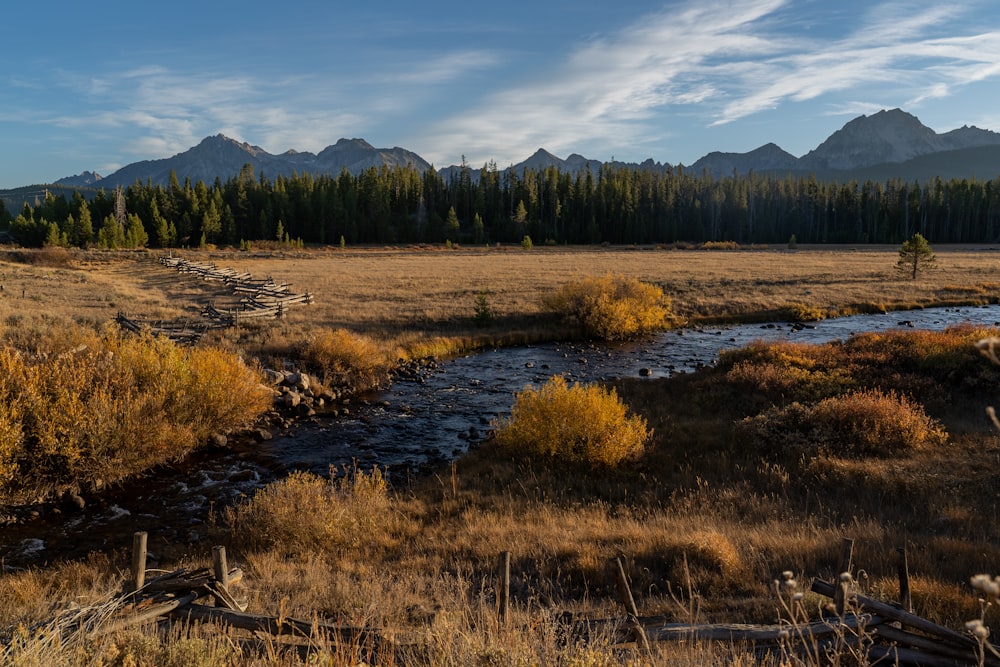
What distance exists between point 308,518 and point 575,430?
18.7 ft

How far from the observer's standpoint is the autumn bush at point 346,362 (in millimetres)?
19641

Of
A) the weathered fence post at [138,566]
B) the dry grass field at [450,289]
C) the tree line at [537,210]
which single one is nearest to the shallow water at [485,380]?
the dry grass field at [450,289]

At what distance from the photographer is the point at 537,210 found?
4513 inches

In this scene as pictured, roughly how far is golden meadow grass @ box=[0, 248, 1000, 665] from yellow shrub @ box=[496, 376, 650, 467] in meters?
0.33

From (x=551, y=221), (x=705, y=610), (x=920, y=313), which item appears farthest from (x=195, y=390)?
(x=551, y=221)

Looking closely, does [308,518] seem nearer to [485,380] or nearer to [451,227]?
[485,380]

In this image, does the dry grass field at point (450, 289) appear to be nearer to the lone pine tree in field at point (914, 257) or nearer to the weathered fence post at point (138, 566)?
the lone pine tree in field at point (914, 257)

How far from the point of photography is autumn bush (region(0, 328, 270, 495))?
1095 cm

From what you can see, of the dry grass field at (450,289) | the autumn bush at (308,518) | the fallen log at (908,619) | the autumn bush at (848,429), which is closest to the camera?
the fallen log at (908,619)

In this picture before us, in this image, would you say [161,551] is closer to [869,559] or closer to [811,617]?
[811,617]

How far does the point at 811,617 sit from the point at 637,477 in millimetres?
5864

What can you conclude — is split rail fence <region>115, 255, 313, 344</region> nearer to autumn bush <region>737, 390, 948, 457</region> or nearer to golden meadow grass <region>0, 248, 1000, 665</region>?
golden meadow grass <region>0, 248, 1000, 665</region>

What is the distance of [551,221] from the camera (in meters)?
114

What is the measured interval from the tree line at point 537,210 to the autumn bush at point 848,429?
86.1m
